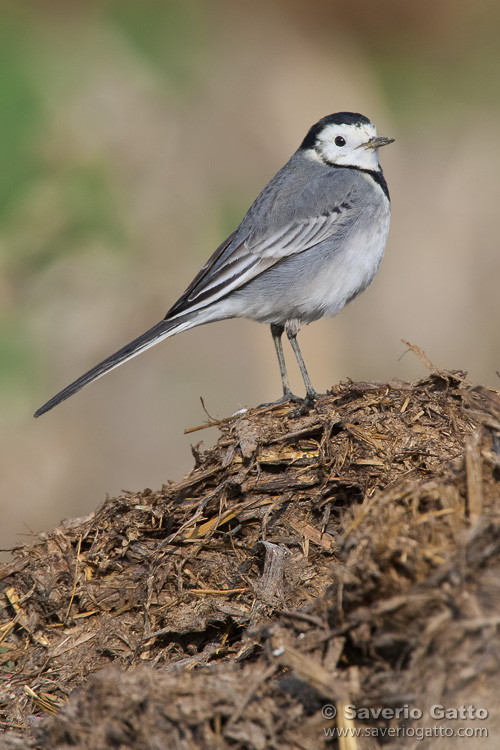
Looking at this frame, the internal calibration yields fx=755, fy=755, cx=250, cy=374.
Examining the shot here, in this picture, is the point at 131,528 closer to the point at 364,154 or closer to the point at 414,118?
the point at 364,154

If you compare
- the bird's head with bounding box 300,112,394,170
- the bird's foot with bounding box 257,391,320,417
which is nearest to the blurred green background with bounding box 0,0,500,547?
the bird's head with bounding box 300,112,394,170

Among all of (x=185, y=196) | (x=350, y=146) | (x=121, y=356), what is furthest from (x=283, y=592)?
(x=185, y=196)

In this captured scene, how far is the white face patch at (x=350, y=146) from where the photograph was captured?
18.8ft

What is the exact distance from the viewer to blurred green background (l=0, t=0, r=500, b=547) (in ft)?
25.5

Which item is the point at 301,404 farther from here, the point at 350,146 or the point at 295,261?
the point at 350,146

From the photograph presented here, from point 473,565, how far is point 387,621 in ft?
0.96

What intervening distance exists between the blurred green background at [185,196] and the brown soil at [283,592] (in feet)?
11.0

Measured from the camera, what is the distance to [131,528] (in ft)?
12.6

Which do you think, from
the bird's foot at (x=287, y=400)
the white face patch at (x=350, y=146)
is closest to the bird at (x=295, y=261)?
the bird's foot at (x=287, y=400)

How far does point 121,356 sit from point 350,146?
249cm

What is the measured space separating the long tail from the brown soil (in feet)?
2.92

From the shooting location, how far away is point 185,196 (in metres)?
8.66

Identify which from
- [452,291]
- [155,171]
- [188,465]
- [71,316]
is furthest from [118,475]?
[452,291]

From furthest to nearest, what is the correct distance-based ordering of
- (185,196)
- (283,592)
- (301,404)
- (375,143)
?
(185,196), (375,143), (301,404), (283,592)
